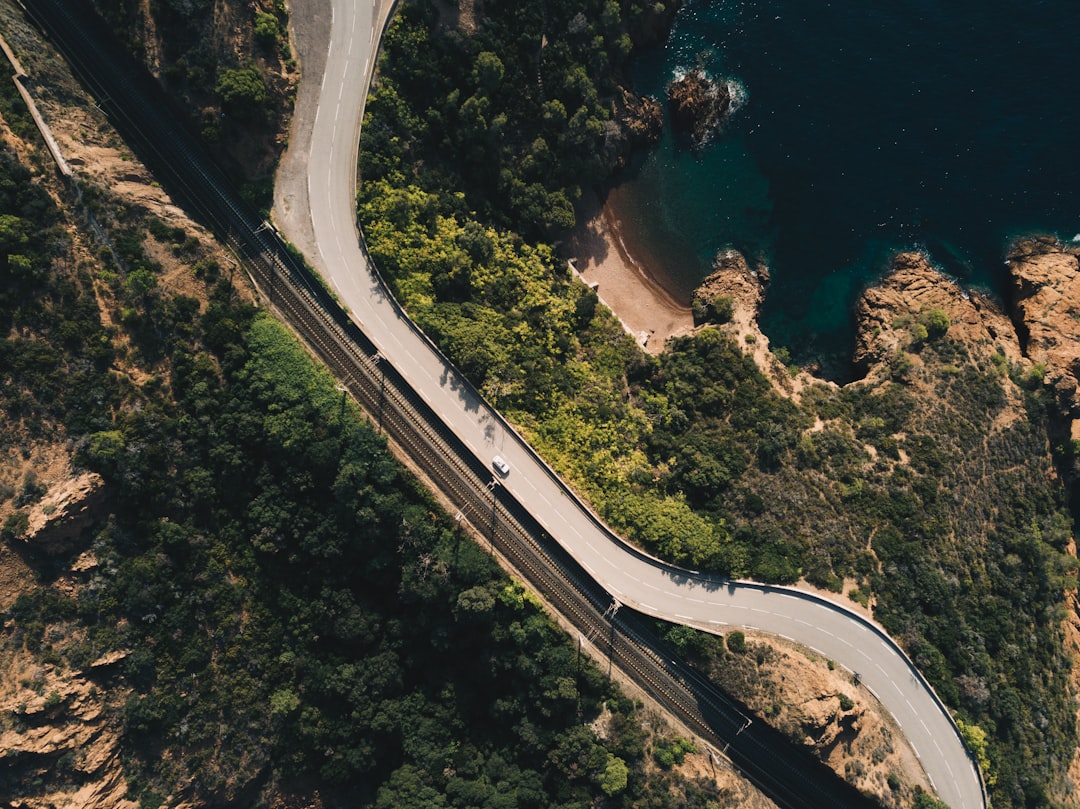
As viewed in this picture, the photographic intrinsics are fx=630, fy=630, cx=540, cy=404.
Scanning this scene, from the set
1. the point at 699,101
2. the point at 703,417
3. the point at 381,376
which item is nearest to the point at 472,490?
the point at 381,376

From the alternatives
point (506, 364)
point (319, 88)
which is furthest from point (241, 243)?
point (506, 364)

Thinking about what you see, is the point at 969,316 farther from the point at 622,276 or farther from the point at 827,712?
the point at 827,712

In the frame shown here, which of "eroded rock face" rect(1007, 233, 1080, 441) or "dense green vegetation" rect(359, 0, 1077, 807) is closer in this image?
"dense green vegetation" rect(359, 0, 1077, 807)

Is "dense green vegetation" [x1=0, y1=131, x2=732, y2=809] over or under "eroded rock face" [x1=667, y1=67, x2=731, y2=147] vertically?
under

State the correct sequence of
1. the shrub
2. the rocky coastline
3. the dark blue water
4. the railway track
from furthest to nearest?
the dark blue water → the rocky coastline → the shrub → the railway track

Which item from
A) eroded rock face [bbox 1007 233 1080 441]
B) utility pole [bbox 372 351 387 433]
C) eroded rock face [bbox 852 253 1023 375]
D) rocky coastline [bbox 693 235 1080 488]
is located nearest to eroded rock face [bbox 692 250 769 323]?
rocky coastline [bbox 693 235 1080 488]

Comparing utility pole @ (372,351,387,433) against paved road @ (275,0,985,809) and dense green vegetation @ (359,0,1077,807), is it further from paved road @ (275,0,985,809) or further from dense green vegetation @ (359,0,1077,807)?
dense green vegetation @ (359,0,1077,807)
